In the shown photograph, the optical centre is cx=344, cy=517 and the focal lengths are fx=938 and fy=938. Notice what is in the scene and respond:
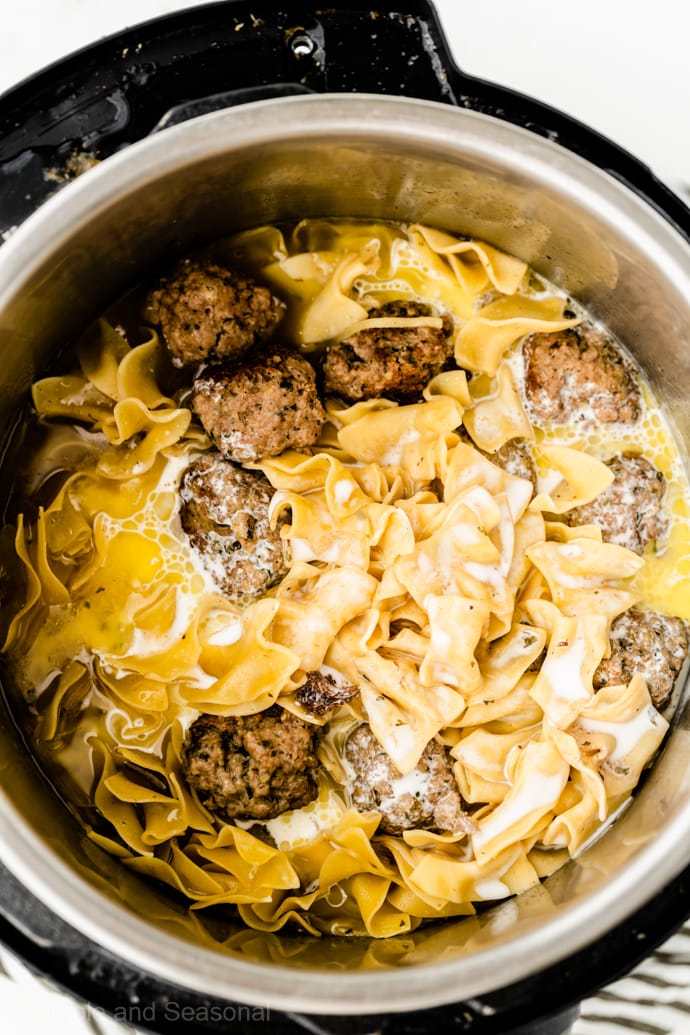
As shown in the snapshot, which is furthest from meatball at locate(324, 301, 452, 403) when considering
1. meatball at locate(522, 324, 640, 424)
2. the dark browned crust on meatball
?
the dark browned crust on meatball

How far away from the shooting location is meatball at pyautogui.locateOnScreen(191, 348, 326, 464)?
3.30 metres

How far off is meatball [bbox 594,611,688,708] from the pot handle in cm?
217

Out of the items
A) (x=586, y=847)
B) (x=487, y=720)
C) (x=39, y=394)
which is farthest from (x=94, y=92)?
(x=586, y=847)

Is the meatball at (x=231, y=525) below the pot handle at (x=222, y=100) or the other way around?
below

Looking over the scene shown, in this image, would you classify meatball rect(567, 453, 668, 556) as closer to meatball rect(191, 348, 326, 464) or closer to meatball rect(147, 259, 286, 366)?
meatball rect(191, 348, 326, 464)

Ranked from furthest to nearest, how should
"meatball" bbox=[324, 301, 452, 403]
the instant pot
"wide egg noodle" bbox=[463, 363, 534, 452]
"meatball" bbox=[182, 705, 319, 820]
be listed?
"wide egg noodle" bbox=[463, 363, 534, 452], "meatball" bbox=[324, 301, 452, 403], "meatball" bbox=[182, 705, 319, 820], the instant pot

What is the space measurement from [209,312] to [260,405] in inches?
14.9

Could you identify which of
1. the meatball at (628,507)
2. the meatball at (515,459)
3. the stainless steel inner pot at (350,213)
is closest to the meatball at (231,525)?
the stainless steel inner pot at (350,213)

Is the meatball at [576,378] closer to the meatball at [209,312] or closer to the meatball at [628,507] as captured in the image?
the meatball at [628,507]

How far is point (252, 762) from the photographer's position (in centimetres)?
327

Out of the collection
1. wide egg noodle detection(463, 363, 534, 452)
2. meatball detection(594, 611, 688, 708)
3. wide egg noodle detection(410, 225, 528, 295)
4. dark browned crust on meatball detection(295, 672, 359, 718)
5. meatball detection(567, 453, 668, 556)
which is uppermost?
wide egg noodle detection(410, 225, 528, 295)

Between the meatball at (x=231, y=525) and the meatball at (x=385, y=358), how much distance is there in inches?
19.3

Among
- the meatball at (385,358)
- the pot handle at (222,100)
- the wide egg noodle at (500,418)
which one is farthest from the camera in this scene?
the wide egg noodle at (500,418)

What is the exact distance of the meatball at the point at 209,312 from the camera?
3322 mm
